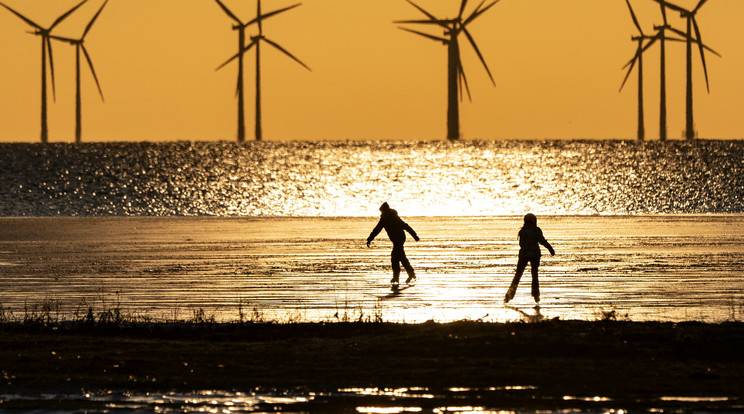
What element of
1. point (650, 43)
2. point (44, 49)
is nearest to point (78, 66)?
point (44, 49)

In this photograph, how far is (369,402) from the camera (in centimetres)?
1709

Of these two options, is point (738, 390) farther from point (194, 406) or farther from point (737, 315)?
point (737, 315)

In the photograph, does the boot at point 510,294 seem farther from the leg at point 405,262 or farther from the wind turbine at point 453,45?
the wind turbine at point 453,45

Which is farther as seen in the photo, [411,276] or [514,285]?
[411,276]

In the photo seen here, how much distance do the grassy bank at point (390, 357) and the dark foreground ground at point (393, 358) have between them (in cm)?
1

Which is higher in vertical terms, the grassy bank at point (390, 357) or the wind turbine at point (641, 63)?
the wind turbine at point (641, 63)

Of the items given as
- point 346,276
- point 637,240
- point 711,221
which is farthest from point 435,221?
point 346,276

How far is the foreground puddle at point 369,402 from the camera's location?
54.2 ft

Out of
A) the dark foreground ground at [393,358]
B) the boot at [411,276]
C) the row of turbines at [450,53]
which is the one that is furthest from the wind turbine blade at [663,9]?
the dark foreground ground at [393,358]

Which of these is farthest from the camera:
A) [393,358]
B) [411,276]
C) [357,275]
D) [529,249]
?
[357,275]

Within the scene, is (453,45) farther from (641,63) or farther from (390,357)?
(390,357)

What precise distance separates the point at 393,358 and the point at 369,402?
9.41 feet

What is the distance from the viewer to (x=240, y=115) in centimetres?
13375

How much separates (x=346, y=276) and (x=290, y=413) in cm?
1998
